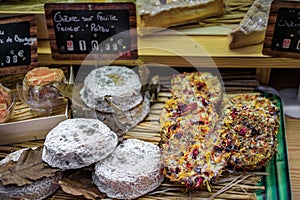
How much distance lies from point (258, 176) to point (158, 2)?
Answer: 0.62 metres

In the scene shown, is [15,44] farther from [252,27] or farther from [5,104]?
[252,27]

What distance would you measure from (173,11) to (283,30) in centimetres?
→ 34

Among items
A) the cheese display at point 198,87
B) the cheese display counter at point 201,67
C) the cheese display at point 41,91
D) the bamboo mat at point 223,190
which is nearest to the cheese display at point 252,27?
the cheese display counter at point 201,67

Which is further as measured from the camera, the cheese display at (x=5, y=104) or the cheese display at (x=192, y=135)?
the cheese display at (x=5, y=104)

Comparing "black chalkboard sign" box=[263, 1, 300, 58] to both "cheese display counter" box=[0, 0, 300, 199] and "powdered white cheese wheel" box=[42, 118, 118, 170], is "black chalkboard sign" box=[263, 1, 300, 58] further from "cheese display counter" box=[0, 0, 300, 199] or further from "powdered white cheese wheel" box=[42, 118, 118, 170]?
"powdered white cheese wheel" box=[42, 118, 118, 170]

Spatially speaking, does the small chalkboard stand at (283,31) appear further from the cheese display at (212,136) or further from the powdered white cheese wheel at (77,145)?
the powdered white cheese wheel at (77,145)

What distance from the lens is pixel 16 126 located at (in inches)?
51.4

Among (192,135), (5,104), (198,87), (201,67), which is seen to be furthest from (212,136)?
(5,104)

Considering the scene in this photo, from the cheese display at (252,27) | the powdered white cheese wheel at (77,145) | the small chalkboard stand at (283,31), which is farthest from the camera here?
the cheese display at (252,27)

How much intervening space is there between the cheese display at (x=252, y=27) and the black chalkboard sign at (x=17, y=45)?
1.97 ft

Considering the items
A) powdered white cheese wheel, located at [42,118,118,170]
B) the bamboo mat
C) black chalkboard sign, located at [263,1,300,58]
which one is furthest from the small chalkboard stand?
powdered white cheese wheel, located at [42,118,118,170]

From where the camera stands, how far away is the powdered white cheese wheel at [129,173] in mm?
1142

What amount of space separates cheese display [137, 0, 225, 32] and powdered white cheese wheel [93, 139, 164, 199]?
439 millimetres

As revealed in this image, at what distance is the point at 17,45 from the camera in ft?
4.47
